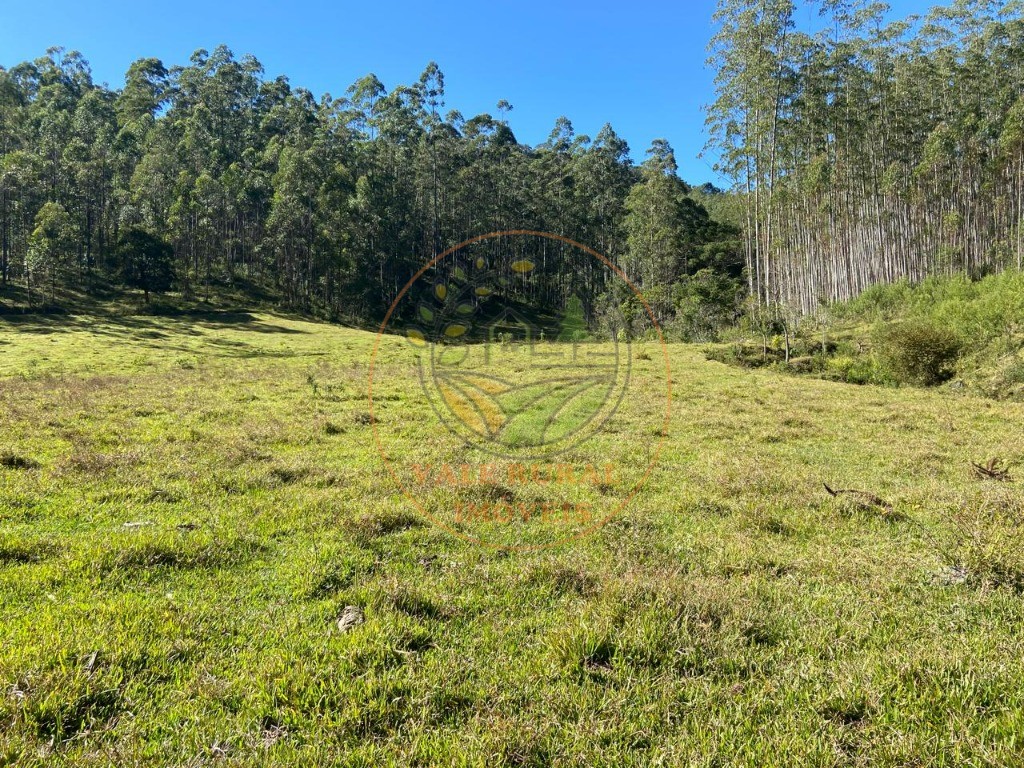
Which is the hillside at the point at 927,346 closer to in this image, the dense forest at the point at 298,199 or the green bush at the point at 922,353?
the green bush at the point at 922,353

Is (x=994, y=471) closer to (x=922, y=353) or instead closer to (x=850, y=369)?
(x=922, y=353)

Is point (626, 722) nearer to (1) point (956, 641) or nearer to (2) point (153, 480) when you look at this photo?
(1) point (956, 641)

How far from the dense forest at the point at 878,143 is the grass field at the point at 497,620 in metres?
36.2

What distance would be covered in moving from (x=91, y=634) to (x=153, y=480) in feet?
17.9

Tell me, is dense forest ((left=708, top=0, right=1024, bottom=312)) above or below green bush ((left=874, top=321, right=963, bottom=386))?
above

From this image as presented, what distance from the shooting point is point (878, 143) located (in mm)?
47844

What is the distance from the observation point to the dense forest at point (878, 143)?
39656mm

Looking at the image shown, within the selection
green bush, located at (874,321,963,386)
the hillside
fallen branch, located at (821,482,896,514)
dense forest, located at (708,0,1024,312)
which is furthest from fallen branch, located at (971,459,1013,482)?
dense forest, located at (708,0,1024,312)

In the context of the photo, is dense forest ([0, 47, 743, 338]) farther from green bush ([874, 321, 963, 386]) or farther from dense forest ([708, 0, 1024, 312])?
green bush ([874, 321, 963, 386])

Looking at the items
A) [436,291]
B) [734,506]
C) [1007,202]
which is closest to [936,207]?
[1007,202]

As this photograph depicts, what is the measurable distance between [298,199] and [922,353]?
65.0 metres

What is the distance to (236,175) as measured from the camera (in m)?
68.9

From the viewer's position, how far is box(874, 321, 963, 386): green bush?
23.1 meters

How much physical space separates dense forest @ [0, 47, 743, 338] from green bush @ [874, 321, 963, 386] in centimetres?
2072
